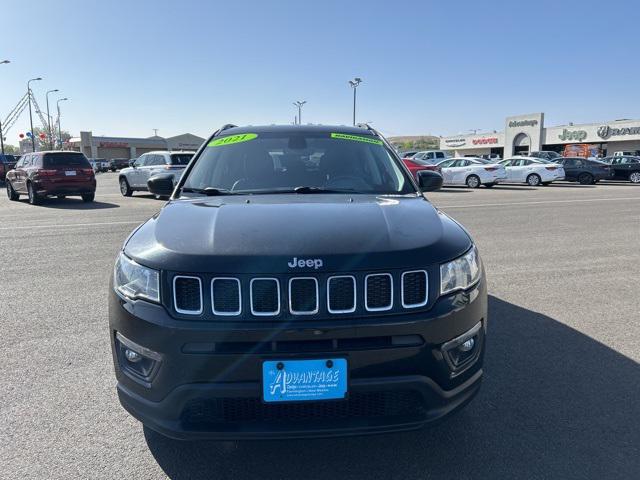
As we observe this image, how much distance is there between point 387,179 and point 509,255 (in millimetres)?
4643

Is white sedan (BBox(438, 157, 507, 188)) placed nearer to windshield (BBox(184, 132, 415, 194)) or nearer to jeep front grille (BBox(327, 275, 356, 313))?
windshield (BBox(184, 132, 415, 194))

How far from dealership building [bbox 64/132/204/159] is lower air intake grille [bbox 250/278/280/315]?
282 ft

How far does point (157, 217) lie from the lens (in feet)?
9.51

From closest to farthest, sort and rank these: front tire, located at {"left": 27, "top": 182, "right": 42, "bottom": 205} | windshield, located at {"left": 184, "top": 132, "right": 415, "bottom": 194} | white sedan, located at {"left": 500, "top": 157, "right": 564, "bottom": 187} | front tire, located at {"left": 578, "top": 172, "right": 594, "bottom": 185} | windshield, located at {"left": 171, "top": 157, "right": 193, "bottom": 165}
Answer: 1. windshield, located at {"left": 184, "top": 132, "right": 415, "bottom": 194}
2. front tire, located at {"left": 27, "top": 182, "right": 42, "bottom": 205}
3. windshield, located at {"left": 171, "top": 157, "right": 193, "bottom": 165}
4. white sedan, located at {"left": 500, "top": 157, "right": 564, "bottom": 187}
5. front tire, located at {"left": 578, "top": 172, "right": 594, "bottom": 185}

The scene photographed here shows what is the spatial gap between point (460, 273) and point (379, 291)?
0.46 meters

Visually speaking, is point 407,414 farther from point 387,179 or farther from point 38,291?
point 38,291

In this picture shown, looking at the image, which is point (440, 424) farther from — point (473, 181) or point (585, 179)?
point (585, 179)

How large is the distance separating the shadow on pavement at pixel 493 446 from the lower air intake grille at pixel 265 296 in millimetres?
901

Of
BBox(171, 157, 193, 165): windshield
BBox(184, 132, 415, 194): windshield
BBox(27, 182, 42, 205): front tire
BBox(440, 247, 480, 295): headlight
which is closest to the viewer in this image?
BBox(440, 247, 480, 295): headlight

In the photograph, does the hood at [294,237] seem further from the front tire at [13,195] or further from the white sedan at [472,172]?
the white sedan at [472,172]

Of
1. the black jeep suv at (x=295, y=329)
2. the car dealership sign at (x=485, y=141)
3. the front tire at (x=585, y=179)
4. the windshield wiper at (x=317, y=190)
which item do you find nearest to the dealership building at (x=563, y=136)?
the car dealership sign at (x=485, y=141)

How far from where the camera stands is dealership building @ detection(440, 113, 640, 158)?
55.6m

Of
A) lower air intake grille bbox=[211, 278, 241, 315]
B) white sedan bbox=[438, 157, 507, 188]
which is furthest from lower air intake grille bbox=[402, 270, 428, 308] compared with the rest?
white sedan bbox=[438, 157, 507, 188]

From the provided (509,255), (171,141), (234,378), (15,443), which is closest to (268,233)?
(234,378)
